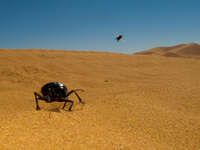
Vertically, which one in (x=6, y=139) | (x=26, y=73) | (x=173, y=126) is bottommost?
(x=173, y=126)

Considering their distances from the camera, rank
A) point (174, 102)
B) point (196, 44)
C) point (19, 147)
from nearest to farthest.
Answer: point (19, 147)
point (174, 102)
point (196, 44)

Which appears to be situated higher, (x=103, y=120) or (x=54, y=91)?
(x=54, y=91)

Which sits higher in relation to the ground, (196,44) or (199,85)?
(196,44)

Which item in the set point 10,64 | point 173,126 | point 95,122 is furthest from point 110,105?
point 10,64

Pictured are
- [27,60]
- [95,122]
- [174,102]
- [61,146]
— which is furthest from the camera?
[27,60]

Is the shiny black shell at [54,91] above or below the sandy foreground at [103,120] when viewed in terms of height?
above

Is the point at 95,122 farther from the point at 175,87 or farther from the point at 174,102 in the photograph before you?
the point at 175,87

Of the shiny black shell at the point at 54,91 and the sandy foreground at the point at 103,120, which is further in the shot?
the shiny black shell at the point at 54,91

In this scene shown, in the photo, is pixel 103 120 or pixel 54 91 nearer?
pixel 103 120

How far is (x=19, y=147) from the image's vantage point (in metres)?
2.30

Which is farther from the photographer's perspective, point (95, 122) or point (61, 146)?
point (95, 122)

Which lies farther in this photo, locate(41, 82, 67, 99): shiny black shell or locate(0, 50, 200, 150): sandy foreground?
locate(41, 82, 67, 99): shiny black shell

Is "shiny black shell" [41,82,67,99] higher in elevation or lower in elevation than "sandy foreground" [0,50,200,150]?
higher

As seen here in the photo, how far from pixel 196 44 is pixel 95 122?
161 feet
